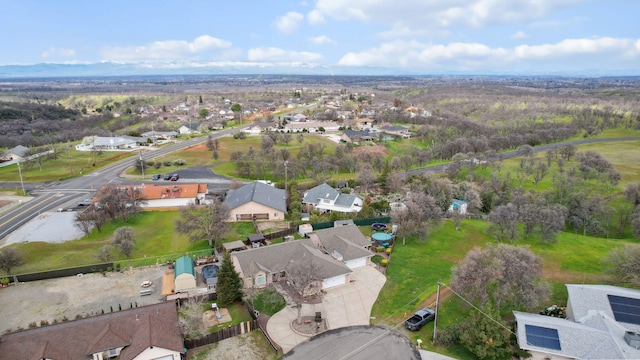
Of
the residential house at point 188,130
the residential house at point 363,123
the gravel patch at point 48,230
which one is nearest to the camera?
the gravel patch at point 48,230

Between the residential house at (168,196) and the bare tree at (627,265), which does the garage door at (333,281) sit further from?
the residential house at (168,196)

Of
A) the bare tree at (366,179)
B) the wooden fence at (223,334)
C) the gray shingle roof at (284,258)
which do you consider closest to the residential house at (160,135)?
the bare tree at (366,179)

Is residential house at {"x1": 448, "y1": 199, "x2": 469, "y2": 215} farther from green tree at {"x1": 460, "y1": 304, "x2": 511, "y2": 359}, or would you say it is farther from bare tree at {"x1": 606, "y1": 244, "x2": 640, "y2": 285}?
green tree at {"x1": 460, "y1": 304, "x2": 511, "y2": 359}

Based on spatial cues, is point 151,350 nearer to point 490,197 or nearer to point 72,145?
point 490,197

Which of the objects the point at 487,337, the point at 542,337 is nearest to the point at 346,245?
the point at 487,337

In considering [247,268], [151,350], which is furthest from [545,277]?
[151,350]

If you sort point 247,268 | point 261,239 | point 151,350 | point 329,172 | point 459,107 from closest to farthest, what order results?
point 151,350, point 247,268, point 261,239, point 329,172, point 459,107

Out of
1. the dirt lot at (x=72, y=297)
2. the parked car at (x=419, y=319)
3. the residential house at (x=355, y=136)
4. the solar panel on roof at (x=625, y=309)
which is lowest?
the dirt lot at (x=72, y=297)

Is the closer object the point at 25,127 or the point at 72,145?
the point at 72,145
